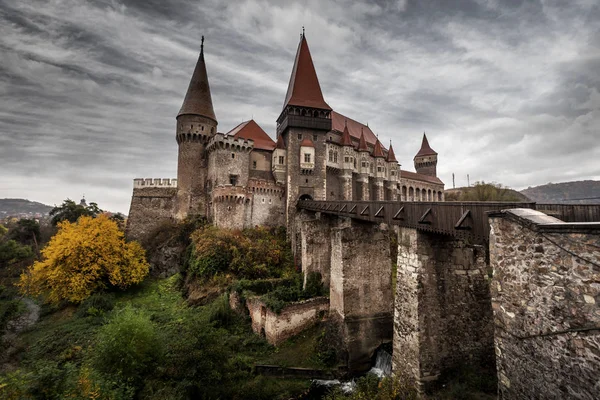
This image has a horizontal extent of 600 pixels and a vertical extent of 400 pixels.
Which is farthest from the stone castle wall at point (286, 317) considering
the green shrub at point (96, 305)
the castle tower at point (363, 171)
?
the castle tower at point (363, 171)

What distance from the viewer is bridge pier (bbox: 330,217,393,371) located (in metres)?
13.6

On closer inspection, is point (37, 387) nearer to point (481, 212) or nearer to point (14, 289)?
point (481, 212)

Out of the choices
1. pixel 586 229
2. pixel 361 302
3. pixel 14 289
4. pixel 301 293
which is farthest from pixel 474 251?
pixel 14 289

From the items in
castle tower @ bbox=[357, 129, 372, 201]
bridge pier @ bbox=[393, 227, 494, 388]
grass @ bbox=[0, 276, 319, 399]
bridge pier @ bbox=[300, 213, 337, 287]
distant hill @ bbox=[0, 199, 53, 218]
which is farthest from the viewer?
distant hill @ bbox=[0, 199, 53, 218]

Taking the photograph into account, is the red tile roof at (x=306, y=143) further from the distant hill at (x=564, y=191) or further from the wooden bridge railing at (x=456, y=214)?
the distant hill at (x=564, y=191)

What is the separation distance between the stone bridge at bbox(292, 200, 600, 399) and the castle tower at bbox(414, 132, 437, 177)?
47.7m

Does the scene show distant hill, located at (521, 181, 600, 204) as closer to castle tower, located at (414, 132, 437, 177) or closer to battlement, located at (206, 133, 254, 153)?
castle tower, located at (414, 132, 437, 177)

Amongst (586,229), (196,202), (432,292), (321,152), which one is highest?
(321,152)

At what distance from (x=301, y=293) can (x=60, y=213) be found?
35238mm

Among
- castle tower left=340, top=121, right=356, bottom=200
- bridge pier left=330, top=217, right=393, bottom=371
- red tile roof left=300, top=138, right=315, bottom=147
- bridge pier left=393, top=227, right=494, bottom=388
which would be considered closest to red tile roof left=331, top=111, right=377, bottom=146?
castle tower left=340, top=121, right=356, bottom=200

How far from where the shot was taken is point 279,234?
2761 centimetres

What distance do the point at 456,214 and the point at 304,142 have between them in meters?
23.5

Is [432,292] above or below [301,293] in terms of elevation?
above

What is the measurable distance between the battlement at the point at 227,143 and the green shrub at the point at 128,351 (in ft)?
62.6
